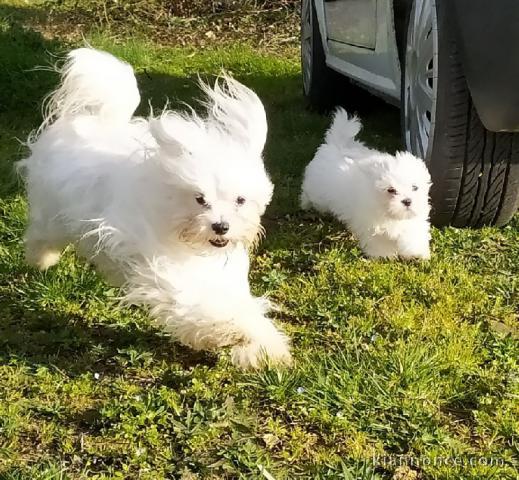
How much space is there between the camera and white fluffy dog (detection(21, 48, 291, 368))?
2.64 m

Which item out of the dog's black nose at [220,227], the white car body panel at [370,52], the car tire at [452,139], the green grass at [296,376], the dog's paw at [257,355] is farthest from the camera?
the white car body panel at [370,52]

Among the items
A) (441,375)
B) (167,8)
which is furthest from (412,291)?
(167,8)

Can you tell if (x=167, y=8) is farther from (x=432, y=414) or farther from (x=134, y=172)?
(x=432, y=414)

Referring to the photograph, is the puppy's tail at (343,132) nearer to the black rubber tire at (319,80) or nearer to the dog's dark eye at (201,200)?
the black rubber tire at (319,80)

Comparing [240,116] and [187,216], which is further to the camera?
[240,116]

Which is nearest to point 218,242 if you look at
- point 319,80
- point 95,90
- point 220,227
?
point 220,227

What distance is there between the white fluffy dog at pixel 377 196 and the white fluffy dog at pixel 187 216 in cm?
98

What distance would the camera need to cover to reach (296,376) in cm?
276

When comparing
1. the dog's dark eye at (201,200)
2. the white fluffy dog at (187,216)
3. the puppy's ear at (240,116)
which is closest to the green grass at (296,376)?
the white fluffy dog at (187,216)

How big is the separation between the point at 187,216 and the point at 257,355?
0.57m

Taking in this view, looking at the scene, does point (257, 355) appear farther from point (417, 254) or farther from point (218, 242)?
point (417, 254)

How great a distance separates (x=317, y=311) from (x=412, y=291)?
19.8 inches

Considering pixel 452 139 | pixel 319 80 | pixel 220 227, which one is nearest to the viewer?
pixel 220 227

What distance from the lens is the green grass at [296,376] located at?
2447mm
